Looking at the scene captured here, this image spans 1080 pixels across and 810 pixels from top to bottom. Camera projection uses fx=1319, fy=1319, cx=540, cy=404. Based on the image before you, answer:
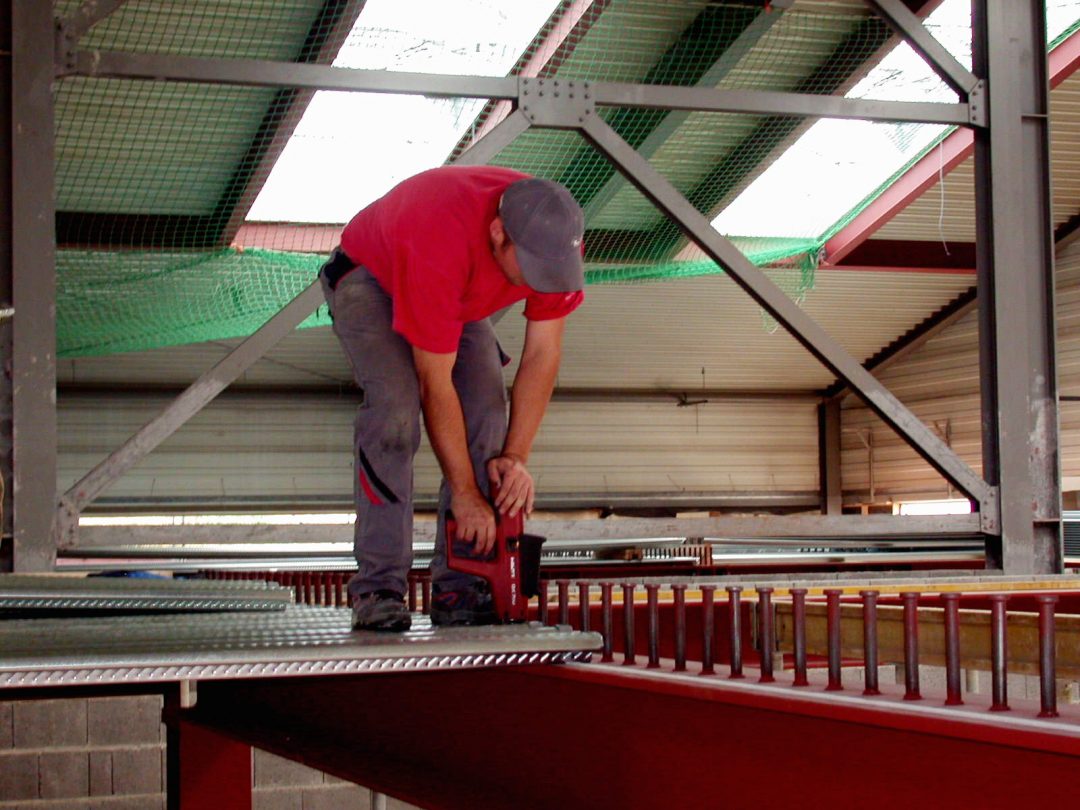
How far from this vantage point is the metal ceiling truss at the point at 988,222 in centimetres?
725

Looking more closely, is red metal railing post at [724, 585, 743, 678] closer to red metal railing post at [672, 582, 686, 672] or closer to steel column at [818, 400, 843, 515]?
red metal railing post at [672, 582, 686, 672]

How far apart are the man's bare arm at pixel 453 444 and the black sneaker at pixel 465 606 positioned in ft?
0.80

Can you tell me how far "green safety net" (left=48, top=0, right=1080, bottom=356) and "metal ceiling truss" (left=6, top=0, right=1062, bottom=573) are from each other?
894 mm

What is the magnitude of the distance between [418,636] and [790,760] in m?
1.03

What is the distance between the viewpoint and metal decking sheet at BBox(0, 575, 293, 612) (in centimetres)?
355

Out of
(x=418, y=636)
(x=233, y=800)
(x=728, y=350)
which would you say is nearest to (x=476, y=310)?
(x=418, y=636)

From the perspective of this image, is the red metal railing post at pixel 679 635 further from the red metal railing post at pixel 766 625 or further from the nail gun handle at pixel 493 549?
the nail gun handle at pixel 493 549

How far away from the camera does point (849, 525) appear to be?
7645 mm

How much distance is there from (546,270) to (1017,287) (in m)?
5.53

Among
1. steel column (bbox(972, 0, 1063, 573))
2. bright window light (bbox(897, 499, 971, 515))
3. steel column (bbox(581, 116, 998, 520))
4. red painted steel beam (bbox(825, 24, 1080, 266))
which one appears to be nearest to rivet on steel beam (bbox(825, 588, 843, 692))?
steel column (bbox(581, 116, 998, 520))

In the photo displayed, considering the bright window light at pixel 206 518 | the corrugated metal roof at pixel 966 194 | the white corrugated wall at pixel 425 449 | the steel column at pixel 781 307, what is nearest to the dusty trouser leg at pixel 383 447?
the steel column at pixel 781 307

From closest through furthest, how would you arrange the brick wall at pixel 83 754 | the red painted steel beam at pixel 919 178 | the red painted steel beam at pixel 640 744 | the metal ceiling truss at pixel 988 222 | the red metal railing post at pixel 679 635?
the red painted steel beam at pixel 640 744 → the red metal railing post at pixel 679 635 → the brick wall at pixel 83 754 → the metal ceiling truss at pixel 988 222 → the red painted steel beam at pixel 919 178

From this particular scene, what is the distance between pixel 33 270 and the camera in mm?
6504

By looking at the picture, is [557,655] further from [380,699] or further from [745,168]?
[745,168]
